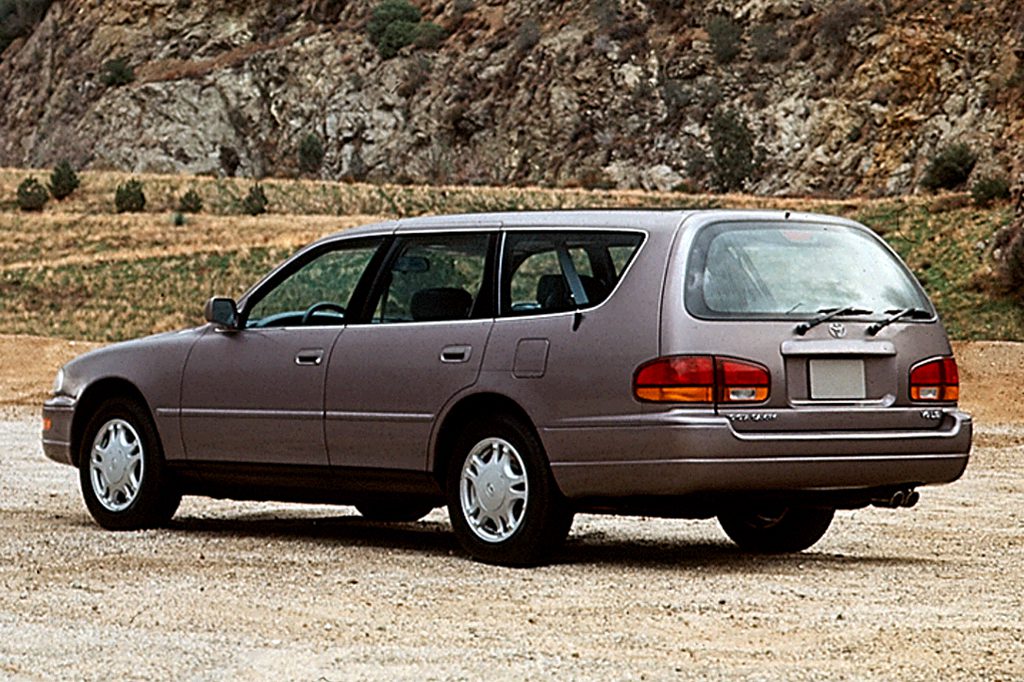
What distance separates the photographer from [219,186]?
238ft

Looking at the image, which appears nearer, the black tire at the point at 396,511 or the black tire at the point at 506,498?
the black tire at the point at 506,498

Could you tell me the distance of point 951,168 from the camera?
65125 millimetres

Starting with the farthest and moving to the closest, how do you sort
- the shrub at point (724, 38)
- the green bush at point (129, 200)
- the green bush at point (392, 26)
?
the green bush at point (392, 26)
the shrub at point (724, 38)
the green bush at point (129, 200)

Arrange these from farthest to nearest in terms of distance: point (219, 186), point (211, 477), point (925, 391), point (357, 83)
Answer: point (357, 83) < point (219, 186) < point (211, 477) < point (925, 391)

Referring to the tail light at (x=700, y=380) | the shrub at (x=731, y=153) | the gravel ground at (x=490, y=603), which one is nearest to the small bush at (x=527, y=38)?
the shrub at (x=731, y=153)

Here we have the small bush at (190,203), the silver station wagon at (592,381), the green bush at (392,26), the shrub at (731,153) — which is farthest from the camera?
the green bush at (392,26)

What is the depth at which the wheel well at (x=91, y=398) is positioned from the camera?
1149 centimetres

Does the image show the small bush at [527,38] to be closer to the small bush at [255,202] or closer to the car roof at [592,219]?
the small bush at [255,202]

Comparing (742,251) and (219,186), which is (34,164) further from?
(742,251)

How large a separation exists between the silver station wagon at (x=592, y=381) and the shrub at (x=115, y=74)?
292 feet

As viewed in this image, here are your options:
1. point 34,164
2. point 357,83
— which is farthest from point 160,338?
point 34,164

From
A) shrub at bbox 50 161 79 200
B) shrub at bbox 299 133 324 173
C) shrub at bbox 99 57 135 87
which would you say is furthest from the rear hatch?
shrub at bbox 99 57 135 87

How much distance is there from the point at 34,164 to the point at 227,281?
53.4 m

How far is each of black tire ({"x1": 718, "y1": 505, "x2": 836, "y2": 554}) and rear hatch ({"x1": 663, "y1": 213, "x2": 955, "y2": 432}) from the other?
1244 mm
